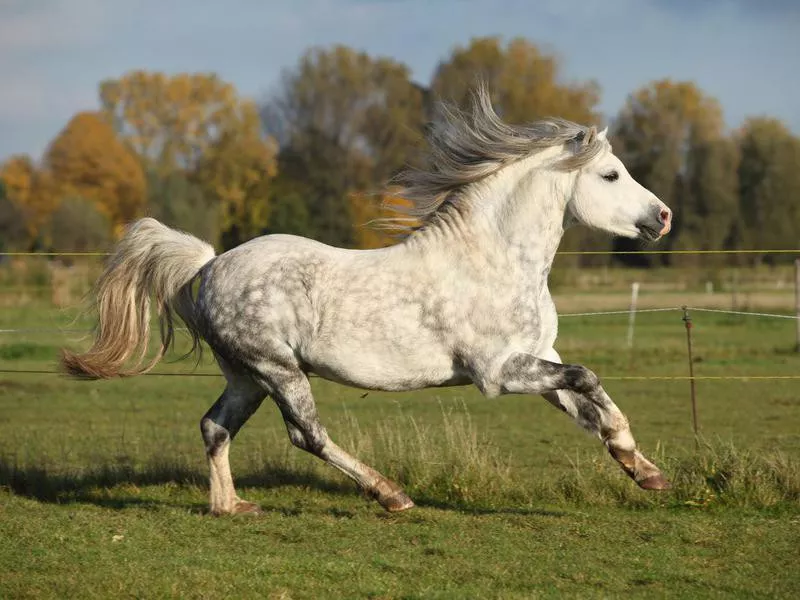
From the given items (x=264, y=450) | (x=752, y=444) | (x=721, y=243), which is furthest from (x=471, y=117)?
(x=721, y=243)

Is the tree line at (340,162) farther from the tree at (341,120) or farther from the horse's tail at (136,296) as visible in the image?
the horse's tail at (136,296)

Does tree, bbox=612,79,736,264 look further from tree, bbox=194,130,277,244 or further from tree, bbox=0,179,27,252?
tree, bbox=0,179,27,252

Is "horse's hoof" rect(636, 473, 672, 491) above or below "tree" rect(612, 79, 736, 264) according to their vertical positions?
below

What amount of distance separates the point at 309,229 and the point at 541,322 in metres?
45.7

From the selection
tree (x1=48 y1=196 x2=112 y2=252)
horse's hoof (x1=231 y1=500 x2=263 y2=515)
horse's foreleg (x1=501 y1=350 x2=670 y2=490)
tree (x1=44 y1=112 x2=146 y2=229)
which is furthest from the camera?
tree (x1=44 y1=112 x2=146 y2=229)

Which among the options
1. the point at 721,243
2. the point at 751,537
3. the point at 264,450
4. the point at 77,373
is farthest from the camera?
the point at 721,243

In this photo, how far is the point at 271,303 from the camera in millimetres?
6793

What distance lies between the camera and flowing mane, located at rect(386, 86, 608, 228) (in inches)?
273

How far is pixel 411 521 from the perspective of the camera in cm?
695

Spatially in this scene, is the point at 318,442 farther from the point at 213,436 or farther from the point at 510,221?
the point at 510,221

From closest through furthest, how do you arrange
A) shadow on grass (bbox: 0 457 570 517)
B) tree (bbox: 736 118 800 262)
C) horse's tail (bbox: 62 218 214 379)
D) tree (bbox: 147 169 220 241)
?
horse's tail (bbox: 62 218 214 379) → shadow on grass (bbox: 0 457 570 517) → tree (bbox: 736 118 800 262) → tree (bbox: 147 169 220 241)

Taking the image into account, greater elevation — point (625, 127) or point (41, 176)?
point (625, 127)

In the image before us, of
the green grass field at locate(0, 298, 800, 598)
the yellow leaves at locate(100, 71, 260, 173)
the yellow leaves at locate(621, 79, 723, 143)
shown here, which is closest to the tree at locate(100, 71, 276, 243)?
the yellow leaves at locate(100, 71, 260, 173)

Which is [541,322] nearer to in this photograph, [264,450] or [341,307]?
[341,307]
